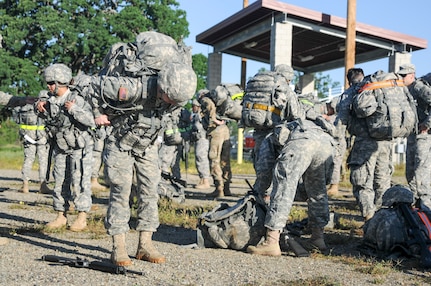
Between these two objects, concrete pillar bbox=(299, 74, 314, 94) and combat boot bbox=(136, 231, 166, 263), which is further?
concrete pillar bbox=(299, 74, 314, 94)

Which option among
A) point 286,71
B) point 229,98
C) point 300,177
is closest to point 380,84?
point 286,71

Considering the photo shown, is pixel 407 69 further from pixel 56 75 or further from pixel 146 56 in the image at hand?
pixel 56 75

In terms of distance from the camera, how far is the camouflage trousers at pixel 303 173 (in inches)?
205

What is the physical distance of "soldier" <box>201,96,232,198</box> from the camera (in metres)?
10.7

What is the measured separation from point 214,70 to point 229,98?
14.6 m

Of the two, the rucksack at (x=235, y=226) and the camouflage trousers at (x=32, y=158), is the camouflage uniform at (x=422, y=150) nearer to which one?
the rucksack at (x=235, y=226)

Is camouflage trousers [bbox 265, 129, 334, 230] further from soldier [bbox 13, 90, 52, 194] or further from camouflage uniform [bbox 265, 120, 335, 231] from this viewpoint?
soldier [bbox 13, 90, 52, 194]

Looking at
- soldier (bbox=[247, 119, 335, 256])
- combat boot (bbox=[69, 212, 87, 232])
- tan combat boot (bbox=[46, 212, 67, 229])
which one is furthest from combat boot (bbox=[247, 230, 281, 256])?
tan combat boot (bbox=[46, 212, 67, 229])

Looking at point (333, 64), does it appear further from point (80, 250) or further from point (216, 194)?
point (80, 250)

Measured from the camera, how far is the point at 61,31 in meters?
32.7

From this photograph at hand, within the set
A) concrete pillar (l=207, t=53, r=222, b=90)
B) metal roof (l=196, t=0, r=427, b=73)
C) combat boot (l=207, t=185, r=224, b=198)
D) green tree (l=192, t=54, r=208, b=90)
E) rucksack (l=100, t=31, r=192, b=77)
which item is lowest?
combat boot (l=207, t=185, r=224, b=198)

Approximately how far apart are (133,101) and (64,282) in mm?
1569

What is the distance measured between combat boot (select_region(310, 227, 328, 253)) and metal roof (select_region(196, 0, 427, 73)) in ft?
45.6

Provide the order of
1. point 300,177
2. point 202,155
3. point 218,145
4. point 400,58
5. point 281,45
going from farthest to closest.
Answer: point 400,58
point 281,45
point 202,155
point 218,145
point 300,177
